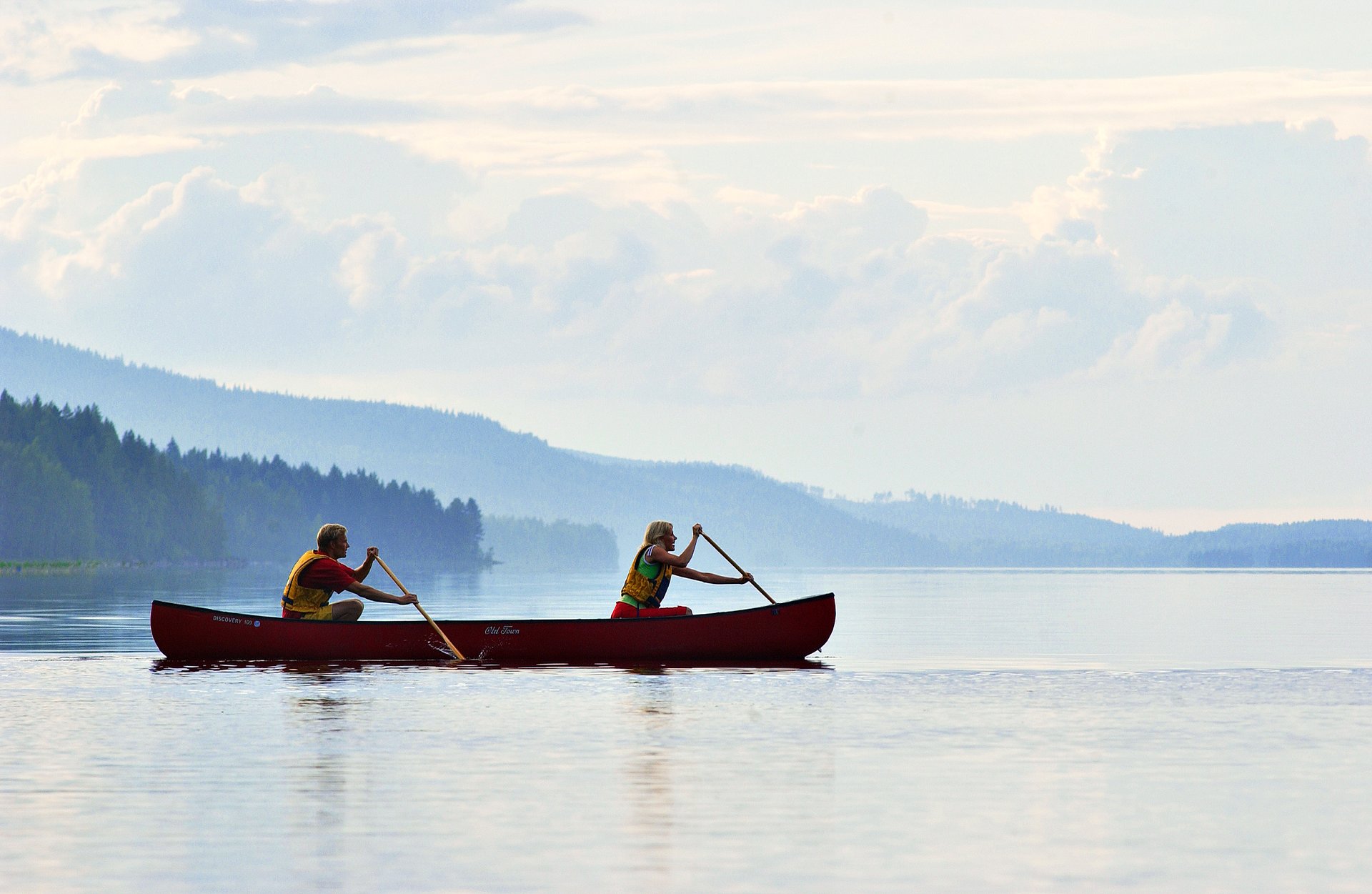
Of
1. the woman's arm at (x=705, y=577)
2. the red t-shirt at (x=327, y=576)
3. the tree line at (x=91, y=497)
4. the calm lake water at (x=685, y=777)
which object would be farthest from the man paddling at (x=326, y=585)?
the tree line at (x=91, y=497)

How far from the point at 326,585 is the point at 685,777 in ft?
53.5

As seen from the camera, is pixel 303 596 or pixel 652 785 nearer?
pixel 652 785

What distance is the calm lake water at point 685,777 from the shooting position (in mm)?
12898

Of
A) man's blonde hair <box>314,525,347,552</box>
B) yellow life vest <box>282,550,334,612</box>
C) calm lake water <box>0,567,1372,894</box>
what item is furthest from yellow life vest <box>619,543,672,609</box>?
yellow life vest <box>282,550,334,612</box>

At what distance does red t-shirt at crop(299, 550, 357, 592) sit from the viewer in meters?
32.3

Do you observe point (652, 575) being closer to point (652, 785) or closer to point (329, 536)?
point (329, 536)

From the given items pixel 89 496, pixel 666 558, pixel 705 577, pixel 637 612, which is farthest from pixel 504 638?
pixel 89 496

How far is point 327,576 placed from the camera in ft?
106

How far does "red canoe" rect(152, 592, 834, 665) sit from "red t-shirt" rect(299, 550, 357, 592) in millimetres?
703

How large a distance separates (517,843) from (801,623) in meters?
19.9

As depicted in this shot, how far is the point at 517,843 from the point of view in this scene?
13805 mm

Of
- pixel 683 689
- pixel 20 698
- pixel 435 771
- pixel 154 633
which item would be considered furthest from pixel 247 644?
pixel 435 771

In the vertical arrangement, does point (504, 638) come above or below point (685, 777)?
above

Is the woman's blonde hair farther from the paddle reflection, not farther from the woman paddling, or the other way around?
the paddle reflection
